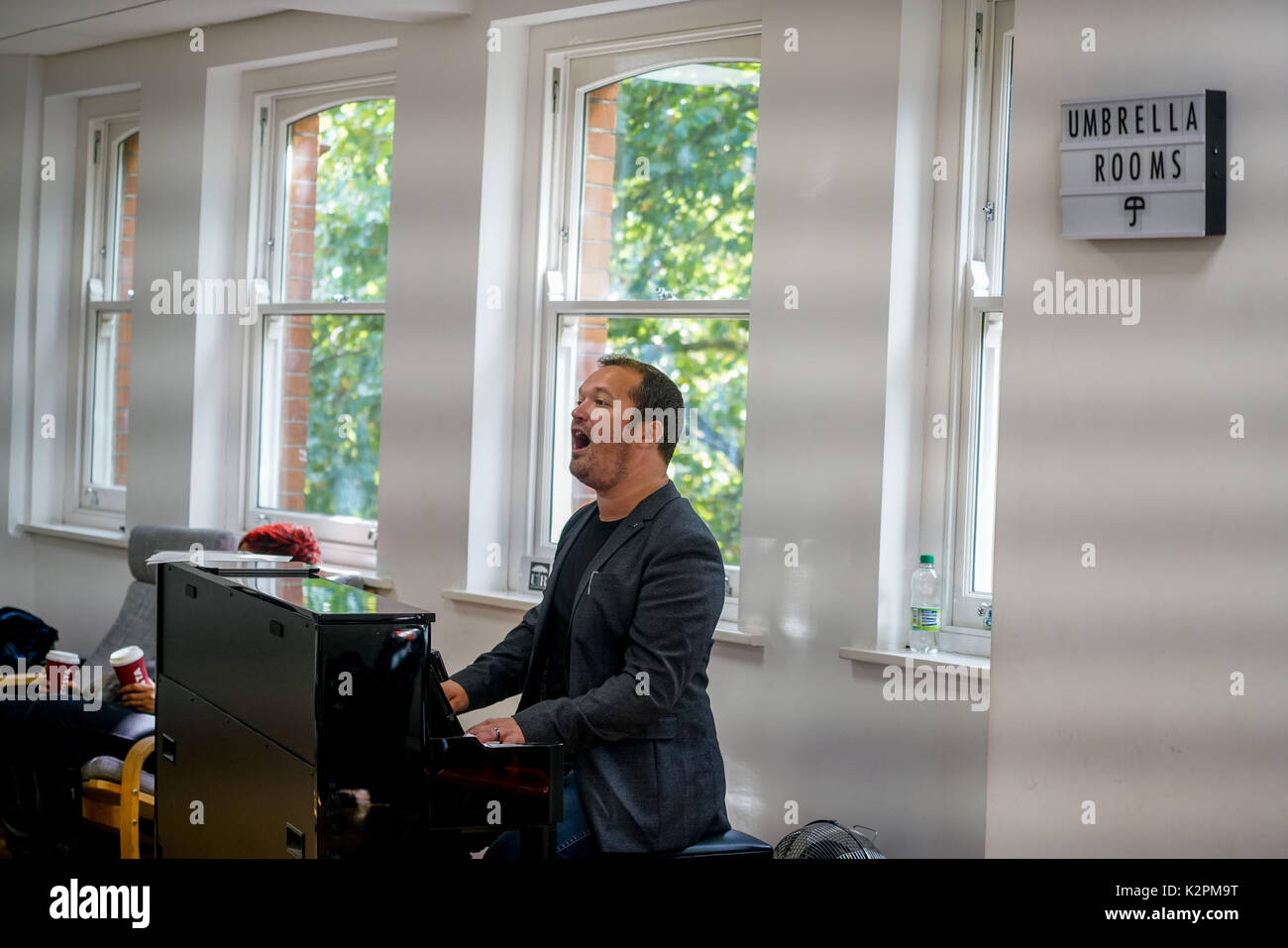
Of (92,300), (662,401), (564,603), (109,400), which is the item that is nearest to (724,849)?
(564,603)

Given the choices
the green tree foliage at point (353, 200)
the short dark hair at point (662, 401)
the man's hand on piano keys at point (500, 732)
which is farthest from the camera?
the green tree foliage at point (353, 200)

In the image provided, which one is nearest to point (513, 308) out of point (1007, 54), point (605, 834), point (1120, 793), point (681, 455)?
point (681, 455)

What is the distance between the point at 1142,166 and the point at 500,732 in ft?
5.01

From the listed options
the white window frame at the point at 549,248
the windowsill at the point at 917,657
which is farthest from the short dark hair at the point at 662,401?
the white window frame at the point at 549,248

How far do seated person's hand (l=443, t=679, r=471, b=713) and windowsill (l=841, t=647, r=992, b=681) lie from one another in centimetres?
101

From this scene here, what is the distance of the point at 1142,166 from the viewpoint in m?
2.44

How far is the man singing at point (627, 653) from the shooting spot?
95.0 inches

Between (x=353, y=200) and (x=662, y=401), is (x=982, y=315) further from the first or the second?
(x=353, y=200)

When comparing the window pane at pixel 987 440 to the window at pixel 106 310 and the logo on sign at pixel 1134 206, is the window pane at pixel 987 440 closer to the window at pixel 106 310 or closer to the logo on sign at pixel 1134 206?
the logo on sign at pixel 1134 206

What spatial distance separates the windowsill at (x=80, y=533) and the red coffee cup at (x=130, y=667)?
163 centimetres

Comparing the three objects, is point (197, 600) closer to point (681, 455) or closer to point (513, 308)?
point (681, 455)

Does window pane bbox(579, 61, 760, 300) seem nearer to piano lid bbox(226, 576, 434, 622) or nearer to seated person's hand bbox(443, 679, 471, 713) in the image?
seated person's hand bbox(443, 679, 471, 713)

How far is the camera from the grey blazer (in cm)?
240

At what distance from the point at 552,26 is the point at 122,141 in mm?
2363
